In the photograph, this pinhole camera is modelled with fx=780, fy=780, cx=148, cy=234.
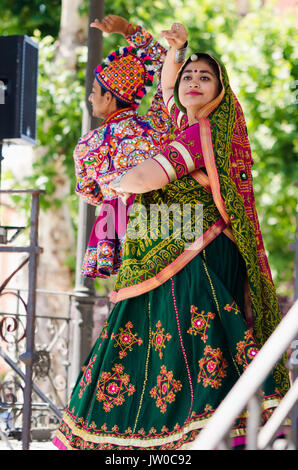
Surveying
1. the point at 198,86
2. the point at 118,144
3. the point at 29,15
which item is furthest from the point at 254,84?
the point at 198,86

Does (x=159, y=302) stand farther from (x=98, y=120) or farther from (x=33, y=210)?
(x=98, y=120)

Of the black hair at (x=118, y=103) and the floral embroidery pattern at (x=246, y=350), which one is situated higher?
the black hair at (x=118, y=103)

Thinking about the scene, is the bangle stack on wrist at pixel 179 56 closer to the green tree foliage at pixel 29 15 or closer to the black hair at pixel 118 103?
the black hair at pixel 118 103

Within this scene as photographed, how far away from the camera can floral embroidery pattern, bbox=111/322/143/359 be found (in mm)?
2926

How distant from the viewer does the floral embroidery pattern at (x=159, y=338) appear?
284cm

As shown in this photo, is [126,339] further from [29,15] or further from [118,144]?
[29,15]

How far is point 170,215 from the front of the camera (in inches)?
117

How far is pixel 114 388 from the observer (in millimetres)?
2896

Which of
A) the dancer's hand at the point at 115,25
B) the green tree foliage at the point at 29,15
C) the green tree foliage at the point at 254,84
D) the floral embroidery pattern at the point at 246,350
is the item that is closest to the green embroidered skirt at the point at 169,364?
the floral embroidery pattern at the point at 246,350

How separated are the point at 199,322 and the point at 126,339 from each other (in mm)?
312

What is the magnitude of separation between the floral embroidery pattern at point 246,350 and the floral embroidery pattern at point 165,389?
0.81 ft

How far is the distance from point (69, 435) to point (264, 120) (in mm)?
9069
